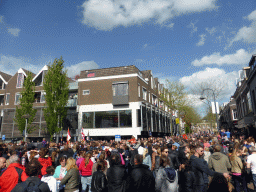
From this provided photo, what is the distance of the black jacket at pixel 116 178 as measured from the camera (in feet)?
14.6

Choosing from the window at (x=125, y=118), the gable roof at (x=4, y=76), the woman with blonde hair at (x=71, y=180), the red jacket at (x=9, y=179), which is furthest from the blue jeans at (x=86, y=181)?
the gable roof at (x=4, y=76)

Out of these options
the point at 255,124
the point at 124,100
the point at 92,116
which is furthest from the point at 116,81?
the point at 255,124

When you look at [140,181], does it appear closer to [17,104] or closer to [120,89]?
[120,89]

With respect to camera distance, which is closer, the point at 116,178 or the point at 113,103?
the point at 116,178

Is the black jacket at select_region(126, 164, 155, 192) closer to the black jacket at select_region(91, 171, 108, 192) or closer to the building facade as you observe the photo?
the black jacket at select_region(91, 171, 108, 192)

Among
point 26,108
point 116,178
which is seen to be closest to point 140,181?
point 116,178

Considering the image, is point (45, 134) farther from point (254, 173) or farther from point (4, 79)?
point (254, 173)

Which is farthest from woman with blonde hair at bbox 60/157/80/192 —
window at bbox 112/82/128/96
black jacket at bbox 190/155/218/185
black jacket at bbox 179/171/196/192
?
window at bbox 112/82/128/96

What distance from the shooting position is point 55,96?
2800cm

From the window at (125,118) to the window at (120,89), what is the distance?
3.06 meters

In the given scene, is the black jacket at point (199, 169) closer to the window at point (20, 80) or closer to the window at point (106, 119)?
the window at point (106, 119)

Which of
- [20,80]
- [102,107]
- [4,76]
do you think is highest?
[4,76]

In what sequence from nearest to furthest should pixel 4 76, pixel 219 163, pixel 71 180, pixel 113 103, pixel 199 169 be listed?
pixel 71 180 → pixel 199 169 → pixel 219 163 → pixel 113 103 → pixel 4 76

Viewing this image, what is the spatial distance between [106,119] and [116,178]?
26.2m
